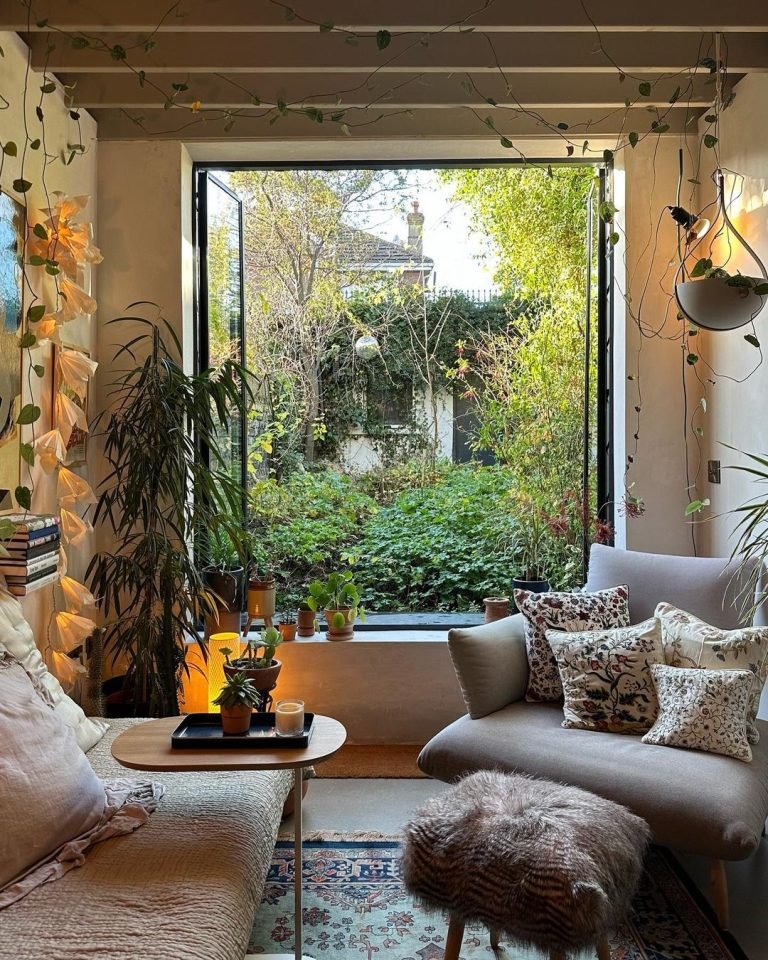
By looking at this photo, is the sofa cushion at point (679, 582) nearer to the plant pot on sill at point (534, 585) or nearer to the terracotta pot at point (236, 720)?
the plant pot on sill at point (534, 585)

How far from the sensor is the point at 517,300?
5.68 m


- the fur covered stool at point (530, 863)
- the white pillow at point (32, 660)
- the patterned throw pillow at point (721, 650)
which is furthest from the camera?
the patterned throw pillow at point (721, 650)

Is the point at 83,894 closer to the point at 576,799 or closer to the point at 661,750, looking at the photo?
the point at 576,799

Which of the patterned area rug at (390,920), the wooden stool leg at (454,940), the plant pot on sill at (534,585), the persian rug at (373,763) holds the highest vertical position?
the plant pot on sill at (534,585)

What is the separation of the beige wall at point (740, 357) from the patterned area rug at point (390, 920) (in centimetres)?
144

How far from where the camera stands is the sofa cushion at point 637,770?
2.15m

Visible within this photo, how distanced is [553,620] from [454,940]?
1231 mm

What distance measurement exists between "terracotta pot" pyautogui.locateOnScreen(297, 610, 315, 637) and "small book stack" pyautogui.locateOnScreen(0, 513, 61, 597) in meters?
1.25

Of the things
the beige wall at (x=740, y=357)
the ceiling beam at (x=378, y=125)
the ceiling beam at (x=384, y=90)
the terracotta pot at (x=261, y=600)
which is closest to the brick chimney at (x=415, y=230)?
the ceiling beam at (x=378, y=125)

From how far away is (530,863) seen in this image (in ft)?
5.89

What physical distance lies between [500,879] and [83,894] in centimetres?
89

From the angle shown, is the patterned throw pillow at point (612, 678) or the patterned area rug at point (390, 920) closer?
the patterned area rug at point (390, 920)

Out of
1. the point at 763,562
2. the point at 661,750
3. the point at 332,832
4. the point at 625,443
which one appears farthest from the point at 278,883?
the point at 625,443
